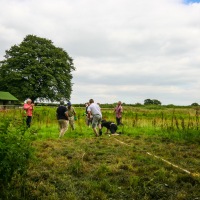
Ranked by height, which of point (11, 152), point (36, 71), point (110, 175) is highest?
point (36, 71)

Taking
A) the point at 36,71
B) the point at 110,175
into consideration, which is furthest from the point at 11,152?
the point at 36,71

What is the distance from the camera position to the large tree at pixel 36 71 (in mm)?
44969

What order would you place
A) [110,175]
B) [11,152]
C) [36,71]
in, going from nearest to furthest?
[11,152] → [110,175] → [36,71]

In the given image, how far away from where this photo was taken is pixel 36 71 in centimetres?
4497

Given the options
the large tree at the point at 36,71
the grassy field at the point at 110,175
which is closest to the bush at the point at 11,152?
the grassy field at the point at 110,175

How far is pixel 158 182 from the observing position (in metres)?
6.84

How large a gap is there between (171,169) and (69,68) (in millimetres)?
44136

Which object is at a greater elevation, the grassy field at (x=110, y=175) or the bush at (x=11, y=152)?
the bush at (x=11, y=152)

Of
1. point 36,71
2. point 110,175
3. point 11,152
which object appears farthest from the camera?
point 36,71

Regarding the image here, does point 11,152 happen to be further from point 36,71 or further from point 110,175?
point 36,71

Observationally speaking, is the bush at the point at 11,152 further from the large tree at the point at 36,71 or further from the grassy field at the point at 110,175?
the large tree at the point at 36,71

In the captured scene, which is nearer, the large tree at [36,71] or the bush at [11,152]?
the bush at [11,152]

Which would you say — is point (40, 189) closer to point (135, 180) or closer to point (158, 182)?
point (135, 180)

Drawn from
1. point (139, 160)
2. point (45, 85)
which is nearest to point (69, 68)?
point (45, 85)
